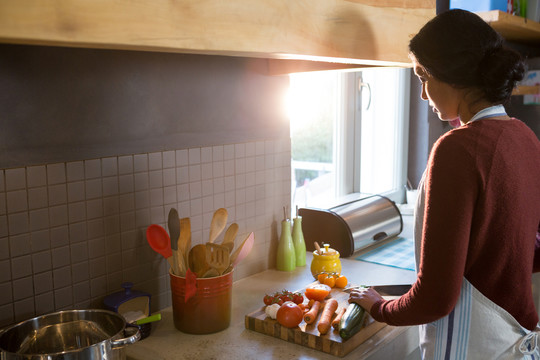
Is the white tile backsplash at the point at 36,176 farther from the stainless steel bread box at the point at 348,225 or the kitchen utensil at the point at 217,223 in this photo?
the stainless steel bread box at the point at 348,225

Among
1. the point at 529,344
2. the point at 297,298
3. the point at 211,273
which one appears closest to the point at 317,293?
the point at 297,298

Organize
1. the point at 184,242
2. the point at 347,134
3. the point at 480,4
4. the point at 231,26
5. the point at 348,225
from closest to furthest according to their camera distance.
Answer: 1. the point at 231,26
2. the point at 184,242
3. the point at 348,225
4. the point at 480,4
5. the point at 347,134

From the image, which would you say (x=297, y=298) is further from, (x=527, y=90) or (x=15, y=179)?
(x=527, y=90)

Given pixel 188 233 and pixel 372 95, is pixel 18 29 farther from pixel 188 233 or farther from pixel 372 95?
pixel 372 95

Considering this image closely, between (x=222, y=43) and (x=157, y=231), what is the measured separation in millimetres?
577

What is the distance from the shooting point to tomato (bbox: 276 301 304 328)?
4.32ft

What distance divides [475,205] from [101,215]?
2.81 ft

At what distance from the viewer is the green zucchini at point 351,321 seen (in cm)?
125

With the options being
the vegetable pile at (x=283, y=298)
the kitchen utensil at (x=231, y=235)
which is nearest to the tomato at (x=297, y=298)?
the vegetable pile at (x=283, y=298)

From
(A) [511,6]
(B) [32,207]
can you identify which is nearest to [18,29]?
(B) [32,207]

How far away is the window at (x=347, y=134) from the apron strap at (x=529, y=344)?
112 cm

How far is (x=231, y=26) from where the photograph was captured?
0.96m

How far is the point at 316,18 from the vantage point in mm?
1135

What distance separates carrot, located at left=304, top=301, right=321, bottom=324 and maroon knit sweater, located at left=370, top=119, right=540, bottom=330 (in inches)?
10.9
